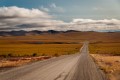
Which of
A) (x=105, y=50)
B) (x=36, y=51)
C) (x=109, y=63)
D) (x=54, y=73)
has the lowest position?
(x=105, y=50)

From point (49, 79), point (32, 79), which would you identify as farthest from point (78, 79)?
point (32, 79)

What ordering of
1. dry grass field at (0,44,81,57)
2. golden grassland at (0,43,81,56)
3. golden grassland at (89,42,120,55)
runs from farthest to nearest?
golden grassland at (89,42,120,55) → golden grassland at (0,43,81,56) → dry grass field at (0,44,81,57)

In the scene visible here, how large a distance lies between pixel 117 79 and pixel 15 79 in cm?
844

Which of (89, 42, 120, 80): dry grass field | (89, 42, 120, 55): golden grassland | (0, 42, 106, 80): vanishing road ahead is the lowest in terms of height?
(89, 42, 120, 55): golden grassland

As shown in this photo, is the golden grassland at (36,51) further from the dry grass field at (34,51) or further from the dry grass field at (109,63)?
the dry grass field at (109,63)

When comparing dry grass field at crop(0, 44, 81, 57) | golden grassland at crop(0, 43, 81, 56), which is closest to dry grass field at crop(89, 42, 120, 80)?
dry grass field at crop(0, 44, 81, 57)

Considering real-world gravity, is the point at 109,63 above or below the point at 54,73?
below

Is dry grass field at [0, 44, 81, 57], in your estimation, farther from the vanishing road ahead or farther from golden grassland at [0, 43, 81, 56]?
the vanishing road ahead

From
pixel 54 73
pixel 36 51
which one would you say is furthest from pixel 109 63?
pixel 36 51

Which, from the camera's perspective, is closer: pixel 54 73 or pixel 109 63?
pixel 54 73

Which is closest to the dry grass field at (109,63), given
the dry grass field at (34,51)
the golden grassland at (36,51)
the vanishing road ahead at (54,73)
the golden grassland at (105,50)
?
the vanishing road ahead at (54,73)

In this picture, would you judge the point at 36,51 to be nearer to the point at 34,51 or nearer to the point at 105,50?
the point at 34,51

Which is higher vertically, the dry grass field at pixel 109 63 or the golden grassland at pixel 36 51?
the dry grass field at pixel 109 63

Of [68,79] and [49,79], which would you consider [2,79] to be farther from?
[68,79]
